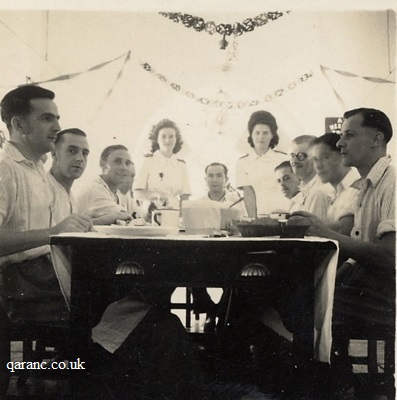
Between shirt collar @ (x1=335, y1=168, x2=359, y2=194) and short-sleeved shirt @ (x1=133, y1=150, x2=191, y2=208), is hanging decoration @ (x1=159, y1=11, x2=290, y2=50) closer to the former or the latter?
short-sleeved shirt @ (x1=133, y1=150, x2=191, y2=208)

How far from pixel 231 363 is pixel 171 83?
0.88 m

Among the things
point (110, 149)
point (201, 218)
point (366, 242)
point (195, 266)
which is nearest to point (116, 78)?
point (110, 149)

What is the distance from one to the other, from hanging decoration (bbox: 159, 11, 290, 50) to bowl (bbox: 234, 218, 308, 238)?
61 cm

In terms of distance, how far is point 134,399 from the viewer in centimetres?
137

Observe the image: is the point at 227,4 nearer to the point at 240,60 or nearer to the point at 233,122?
the point at 240,60

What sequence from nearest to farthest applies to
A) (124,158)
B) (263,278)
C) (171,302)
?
(263,278), (171,302), (124,158)

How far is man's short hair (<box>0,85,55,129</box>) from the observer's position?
5.02 ft

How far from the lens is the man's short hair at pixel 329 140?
156 centimetres

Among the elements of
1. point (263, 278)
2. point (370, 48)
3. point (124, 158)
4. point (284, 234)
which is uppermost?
point (370, 48)

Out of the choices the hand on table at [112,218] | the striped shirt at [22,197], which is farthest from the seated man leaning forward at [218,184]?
the striped shirt at [22,197]

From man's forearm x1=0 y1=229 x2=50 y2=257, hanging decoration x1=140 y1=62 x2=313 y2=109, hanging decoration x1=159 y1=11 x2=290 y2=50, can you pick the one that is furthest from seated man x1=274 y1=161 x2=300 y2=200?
man's forearm x1=0 y1=229 x2=50 y2=257

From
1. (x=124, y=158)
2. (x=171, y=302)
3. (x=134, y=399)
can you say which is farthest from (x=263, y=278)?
(x=124, y=158)

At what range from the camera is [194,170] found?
5.17 feet

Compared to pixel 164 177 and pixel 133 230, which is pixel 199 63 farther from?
pixel 133 230
